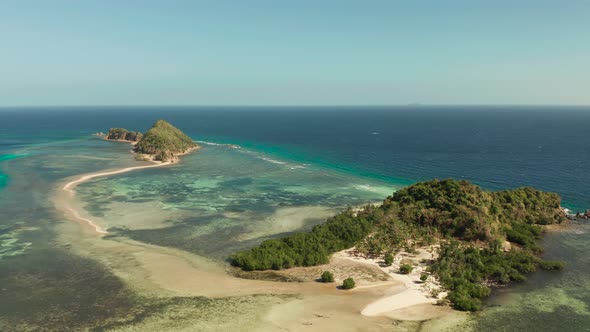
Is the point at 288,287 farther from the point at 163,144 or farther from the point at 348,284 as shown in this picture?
the point at 163,144

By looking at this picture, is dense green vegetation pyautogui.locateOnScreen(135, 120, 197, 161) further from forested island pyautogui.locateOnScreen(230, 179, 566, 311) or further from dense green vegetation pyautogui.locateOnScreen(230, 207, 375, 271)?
dense green vegetation pyautogui.locateOnScreen(230, 207, 375, 271)

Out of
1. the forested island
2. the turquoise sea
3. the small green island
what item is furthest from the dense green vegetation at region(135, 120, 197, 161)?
the forested island

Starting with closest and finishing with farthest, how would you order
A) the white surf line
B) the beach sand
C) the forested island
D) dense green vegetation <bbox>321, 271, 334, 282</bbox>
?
the beach sand, dense green vegetation <bbox>321, 271, 334, 282</bbox>, the forested island, the white surf line

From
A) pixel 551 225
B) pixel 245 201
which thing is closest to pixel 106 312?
pixel 245 201

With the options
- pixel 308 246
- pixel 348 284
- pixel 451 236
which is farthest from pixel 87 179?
pixel 451 236

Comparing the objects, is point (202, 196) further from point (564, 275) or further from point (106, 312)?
point (564, 275)

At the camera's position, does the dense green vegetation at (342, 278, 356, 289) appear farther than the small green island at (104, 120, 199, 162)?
No
